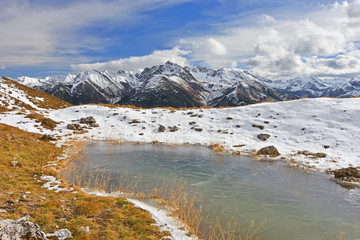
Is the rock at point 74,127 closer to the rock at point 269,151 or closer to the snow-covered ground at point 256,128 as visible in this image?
the snow-covered ground at point 256,128

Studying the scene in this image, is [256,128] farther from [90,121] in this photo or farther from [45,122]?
[45,122]

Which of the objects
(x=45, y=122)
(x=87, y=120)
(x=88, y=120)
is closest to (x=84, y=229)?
(x=45, y=122)

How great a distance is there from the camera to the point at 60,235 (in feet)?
29.0

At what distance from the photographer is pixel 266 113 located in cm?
4856

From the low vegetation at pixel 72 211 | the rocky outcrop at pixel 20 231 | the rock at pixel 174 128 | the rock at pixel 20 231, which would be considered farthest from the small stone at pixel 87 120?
the rock at pixel 20 231

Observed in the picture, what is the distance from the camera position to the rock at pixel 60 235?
28.4ft

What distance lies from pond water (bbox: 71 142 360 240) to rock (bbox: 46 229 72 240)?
9214mm

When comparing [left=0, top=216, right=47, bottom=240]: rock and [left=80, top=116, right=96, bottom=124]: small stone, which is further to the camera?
[left=80, top=116, right=96, bottom=124]: small stone

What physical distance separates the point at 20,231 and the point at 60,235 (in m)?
2.21

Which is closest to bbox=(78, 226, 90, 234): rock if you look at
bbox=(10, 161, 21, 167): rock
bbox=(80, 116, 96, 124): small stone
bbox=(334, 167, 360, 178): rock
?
bbox=(10, 161, 21, 167): rock

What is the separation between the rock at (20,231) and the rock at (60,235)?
1.22 meters

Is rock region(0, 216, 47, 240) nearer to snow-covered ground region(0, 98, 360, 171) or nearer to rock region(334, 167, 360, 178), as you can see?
rock region(334, 167, 360, 178)

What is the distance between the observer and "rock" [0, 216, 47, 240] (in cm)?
670

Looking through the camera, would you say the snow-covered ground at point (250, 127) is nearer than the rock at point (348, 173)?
No
